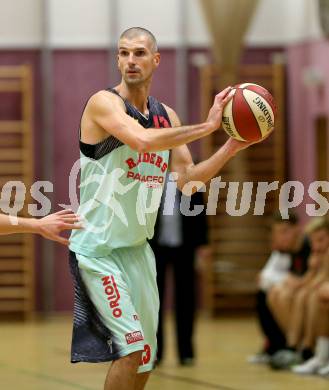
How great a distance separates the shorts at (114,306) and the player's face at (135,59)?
82 cm

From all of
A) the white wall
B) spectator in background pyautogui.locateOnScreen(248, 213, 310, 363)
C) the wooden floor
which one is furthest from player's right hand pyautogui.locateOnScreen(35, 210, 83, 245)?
the white wall

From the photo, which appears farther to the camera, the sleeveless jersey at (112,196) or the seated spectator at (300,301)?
the seated spectator at (300,301)

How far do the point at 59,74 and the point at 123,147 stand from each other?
8.83m

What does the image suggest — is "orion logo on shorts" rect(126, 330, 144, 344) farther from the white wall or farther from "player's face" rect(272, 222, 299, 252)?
the white wall

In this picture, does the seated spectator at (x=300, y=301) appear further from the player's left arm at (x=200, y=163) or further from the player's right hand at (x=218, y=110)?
the player's right hand at (x=218, y=110)

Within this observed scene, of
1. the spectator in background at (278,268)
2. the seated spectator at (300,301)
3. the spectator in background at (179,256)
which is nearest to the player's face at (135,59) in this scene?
the seated spectator at (300,301)

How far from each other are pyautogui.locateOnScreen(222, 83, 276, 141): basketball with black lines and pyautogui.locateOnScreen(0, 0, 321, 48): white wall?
8.38 m

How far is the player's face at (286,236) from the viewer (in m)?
9.33

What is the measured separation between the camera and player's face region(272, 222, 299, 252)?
9333 mm

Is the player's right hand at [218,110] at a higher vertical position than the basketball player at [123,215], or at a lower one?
higher

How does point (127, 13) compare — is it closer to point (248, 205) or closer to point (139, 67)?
point (248, 205)

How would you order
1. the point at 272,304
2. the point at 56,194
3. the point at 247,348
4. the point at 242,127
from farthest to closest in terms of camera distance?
the point at 56,194, the point at 247,348, the point at 272,304, the point at 242,127

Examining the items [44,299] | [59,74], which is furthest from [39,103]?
[44,299]

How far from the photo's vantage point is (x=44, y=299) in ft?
45.3
